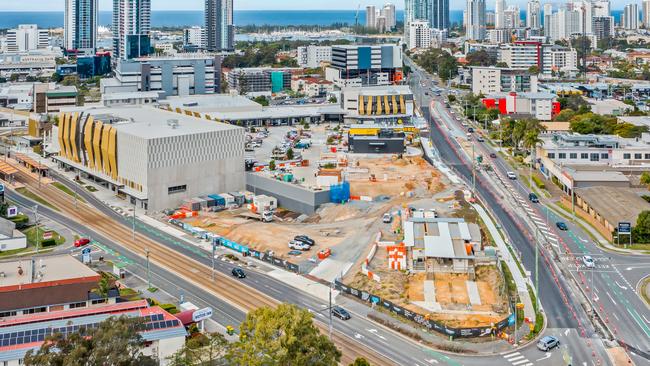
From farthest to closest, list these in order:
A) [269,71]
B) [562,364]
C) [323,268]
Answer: [269,71] → [323,268] → [562,364]

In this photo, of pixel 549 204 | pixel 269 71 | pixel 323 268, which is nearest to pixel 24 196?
pixel 323 268

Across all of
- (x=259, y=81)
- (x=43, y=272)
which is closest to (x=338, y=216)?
(x=43, y=272)

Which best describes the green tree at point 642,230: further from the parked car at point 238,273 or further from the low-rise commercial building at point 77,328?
the low-rise commercial building at point 77,328

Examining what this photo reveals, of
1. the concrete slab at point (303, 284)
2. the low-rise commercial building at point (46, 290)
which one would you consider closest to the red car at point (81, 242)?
the low-rise commercial building at point (46, 290)

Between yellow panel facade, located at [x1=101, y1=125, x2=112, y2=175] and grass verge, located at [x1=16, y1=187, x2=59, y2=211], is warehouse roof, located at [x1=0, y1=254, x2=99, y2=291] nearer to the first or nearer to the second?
grass verge, located at [x1=16, y1=187, x2=59, y2=211]

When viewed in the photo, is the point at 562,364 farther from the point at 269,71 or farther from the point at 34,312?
the point at 269,71

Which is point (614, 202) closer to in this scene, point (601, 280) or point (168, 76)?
point (601, 280)
